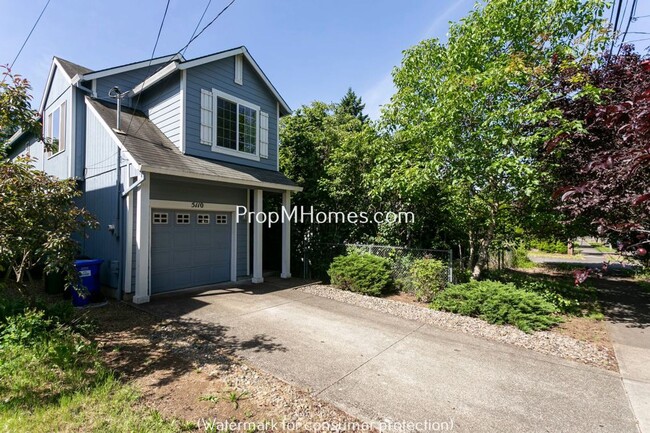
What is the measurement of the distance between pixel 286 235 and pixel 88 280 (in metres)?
5.45

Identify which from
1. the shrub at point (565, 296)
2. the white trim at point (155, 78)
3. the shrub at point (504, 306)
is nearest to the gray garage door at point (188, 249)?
the white trim at point (155, 78)

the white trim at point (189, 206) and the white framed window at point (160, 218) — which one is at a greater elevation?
the white trim at point (189, 206)

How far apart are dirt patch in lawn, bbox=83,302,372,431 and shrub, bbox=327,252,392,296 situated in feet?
13.8

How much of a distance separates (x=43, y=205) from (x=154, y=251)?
2.98 metres

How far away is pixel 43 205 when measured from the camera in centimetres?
483

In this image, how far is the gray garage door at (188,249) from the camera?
7.70 metres

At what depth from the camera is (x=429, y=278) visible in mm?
7793

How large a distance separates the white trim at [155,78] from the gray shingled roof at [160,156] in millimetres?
754

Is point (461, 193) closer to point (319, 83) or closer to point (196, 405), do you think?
point (319, 83)

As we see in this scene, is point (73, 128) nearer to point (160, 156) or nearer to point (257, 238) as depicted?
point (160, 156)

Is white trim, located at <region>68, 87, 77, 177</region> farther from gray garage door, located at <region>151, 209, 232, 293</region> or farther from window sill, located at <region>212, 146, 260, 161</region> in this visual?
window sill, located at <region>212, 146, 260, 161</region>

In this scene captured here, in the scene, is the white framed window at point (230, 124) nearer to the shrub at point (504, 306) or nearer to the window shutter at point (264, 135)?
the window shutter at point (264, 135)

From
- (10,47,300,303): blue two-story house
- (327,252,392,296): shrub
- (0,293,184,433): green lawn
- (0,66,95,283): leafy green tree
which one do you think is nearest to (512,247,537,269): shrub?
(327,252,392,296): shrub

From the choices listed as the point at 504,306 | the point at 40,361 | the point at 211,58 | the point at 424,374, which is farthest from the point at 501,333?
the point at 211,58
